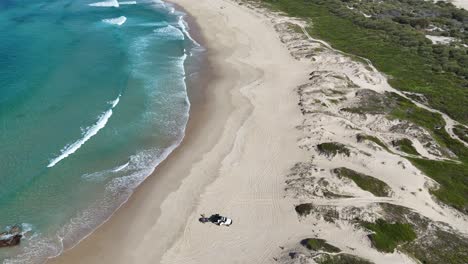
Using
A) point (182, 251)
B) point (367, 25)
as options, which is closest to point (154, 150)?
point (182, 251)

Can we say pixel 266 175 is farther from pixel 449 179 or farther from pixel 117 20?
pixel 117 20

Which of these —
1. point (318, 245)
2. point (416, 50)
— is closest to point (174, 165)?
point (318, 245)

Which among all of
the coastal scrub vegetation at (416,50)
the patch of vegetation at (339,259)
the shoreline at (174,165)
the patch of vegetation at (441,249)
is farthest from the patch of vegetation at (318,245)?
the shoreline at (174,165)

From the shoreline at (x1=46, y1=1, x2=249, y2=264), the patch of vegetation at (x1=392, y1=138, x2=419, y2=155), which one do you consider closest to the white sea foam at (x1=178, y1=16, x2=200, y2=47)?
the shoreline at (x1=46, y1=1, x2=249, y2=264)

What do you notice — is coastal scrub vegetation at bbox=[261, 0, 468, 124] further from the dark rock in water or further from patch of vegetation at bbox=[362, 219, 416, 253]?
the dark rock in water

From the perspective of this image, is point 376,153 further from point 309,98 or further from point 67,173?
point 67,173

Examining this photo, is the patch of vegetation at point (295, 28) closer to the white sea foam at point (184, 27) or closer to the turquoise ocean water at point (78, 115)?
the white sea foam at point (184, 27)
